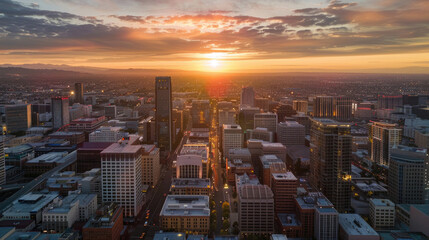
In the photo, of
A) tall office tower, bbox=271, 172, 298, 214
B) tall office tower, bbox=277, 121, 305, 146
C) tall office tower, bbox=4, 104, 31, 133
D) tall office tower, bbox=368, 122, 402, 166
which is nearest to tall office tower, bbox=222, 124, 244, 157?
tall office tower, bbox=277, 121, 305, 146

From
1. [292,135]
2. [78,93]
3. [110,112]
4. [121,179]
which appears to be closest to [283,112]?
[292,135]

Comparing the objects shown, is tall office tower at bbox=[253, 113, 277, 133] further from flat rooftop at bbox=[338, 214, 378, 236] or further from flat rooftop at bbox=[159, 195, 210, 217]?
flat rooftop at bbox=[338, 214, 378, 236]

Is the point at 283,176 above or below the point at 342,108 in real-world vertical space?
below

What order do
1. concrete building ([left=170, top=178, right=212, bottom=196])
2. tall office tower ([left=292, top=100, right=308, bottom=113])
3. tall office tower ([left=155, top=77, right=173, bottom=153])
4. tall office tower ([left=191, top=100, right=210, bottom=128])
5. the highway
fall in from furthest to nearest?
tall office tower ([left=292, top=100, right=308, bottom=113]) < tall office tower ([left=191, top=100, right=210, bottom=128]) < tall office tower ([left=155, top=77, right=173, bottom=153]) < concrete building ([left=170, top=178, right=212, bottom=196]) < the highway

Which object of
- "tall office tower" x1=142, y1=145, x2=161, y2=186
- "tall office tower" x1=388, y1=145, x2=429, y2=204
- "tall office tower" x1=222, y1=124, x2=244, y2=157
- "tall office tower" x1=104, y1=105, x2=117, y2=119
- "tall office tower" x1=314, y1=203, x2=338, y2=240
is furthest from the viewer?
"tall office tower" x1=104, y1=105, x2=117, y2=119

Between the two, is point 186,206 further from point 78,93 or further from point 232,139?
point 78,93

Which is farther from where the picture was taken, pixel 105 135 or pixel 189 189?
pixel 105 135

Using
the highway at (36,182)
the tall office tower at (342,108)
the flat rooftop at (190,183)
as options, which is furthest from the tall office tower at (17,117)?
the tall office tower at (342,108)

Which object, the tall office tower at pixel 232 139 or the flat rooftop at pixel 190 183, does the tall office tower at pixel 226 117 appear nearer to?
the tall office tower at pixel 232 139

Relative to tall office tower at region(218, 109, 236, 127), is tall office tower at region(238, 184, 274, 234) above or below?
below
